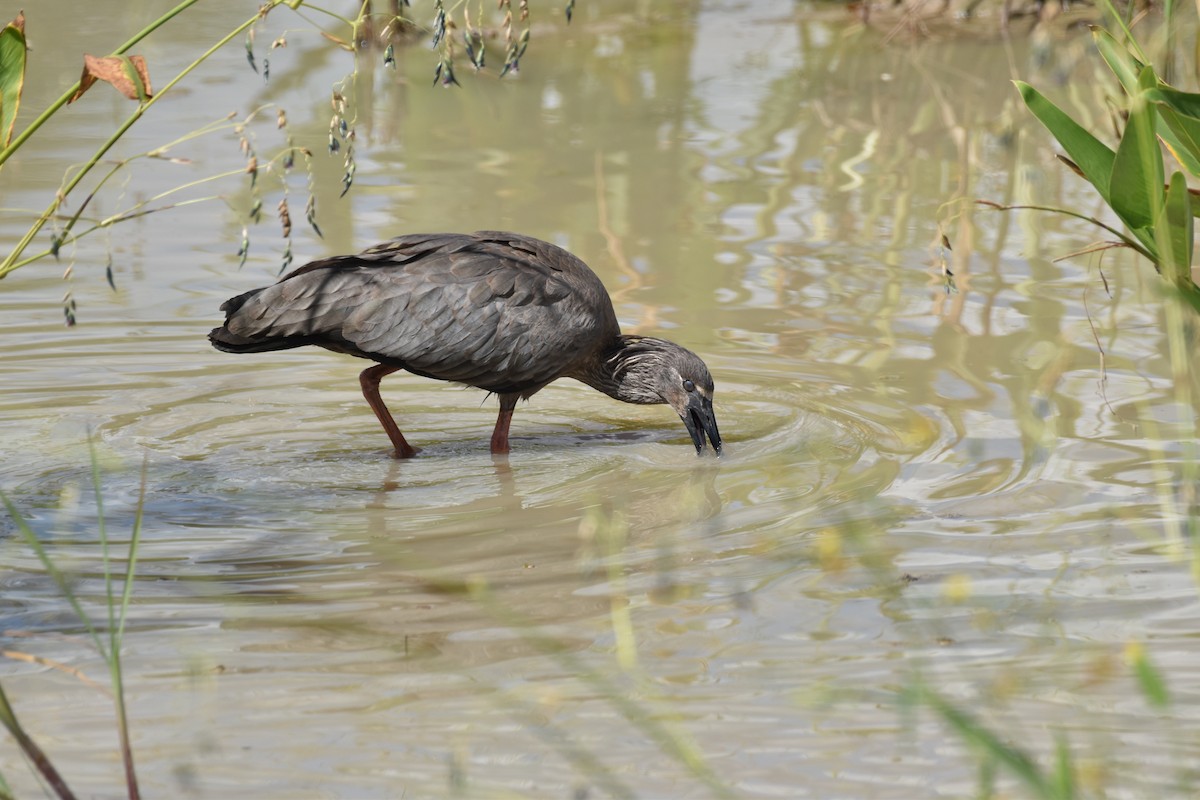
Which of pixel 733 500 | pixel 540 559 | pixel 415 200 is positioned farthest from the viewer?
pixel 415 200

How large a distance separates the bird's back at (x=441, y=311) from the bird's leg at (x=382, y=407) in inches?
10.8

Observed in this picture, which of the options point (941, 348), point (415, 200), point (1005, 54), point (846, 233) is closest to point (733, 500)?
point (941, 348)

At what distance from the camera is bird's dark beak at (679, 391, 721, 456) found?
6.84m

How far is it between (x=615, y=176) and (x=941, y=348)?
3.67m

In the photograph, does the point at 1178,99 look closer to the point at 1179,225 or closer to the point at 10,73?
the point at 1179,225

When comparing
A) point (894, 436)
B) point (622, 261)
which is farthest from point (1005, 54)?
point (894, 436)

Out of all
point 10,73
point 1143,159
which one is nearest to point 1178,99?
point 1143,159

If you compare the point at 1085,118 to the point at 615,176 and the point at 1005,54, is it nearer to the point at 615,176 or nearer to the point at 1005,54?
the point at 1005,54

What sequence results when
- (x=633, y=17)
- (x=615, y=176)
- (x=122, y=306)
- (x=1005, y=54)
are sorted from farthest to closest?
(x=633, y=17) → (x=1005, y=54) → (x=615, y=176) → (x=122, y=306)

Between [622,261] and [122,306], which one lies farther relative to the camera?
[622,261]

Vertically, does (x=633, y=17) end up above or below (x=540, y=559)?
above

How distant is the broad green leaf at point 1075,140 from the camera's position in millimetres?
4359

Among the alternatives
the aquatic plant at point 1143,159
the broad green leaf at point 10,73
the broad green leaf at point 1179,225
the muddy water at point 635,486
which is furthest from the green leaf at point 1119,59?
the broad green leaf at point 10,73

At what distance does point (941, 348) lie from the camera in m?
7.64
